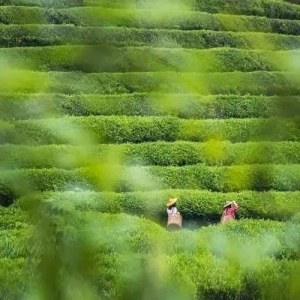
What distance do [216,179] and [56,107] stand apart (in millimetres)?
3538

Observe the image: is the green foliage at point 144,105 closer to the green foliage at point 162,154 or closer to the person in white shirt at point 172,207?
the green foliage at point 162,154

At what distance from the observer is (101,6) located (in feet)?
47.6

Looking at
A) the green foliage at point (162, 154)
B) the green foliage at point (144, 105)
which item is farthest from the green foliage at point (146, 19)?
the green foliage at point (162, 154)

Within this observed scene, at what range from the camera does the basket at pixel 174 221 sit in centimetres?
970

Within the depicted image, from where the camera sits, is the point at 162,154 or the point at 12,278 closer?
the point at 12,278

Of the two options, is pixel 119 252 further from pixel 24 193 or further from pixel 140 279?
pixel 24 193

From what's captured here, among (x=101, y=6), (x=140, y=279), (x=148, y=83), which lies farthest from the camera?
(x=101, y=6)

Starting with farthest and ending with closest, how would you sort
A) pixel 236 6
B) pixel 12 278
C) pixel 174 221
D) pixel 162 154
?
pixel 236 6 < pixel 162 154 < pixel 174 221 < pixel 12 278

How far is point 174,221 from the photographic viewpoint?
9.73 m

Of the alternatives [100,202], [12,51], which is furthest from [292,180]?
[12,51]

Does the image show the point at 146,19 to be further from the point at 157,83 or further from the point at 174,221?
the point at 174,221

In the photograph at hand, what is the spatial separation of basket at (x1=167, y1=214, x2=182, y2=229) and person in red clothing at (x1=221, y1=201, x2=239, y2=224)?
0.75 meters

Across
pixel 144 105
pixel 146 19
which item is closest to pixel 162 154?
pixel 144 105

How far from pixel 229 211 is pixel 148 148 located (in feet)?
6.81
